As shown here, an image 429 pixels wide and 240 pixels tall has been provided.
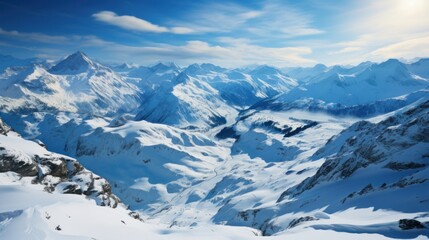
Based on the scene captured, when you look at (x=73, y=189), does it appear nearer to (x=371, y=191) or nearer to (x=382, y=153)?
(x=371, y=191)

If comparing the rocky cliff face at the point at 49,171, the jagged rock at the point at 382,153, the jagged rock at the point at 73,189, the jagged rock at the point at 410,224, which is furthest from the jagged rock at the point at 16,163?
the jagged rock at the point at 382,153

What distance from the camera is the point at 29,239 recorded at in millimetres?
29234

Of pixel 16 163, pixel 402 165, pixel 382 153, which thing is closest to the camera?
pixel 16 163

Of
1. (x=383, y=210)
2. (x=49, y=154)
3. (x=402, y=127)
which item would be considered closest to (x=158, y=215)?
(x=49, y=154)

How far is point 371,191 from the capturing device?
217 ft

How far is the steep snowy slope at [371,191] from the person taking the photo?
4697cm

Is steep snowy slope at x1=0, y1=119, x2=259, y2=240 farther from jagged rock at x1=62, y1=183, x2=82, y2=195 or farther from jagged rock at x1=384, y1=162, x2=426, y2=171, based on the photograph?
jagged rock at x1=384, y1=162, x2=426, y2=171

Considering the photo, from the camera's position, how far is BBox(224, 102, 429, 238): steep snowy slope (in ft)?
154

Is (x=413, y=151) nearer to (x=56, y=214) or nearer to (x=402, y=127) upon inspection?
(x=402, y=127)

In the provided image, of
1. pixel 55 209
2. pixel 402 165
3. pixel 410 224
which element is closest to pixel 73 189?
pixel 55 209

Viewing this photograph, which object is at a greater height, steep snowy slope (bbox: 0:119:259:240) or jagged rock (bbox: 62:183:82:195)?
steep snowy slope (bbox: 0:119:259:240)

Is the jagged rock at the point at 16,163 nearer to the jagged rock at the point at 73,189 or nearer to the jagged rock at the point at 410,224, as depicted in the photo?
the jagged rock at the point at 73,189

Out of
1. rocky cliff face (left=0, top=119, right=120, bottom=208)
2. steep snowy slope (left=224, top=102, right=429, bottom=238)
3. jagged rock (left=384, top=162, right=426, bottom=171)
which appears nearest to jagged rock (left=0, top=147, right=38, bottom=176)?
rocky cliff face (left=0, top=119, right=120, bottom=208)

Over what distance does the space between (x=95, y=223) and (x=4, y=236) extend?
9810 mm
